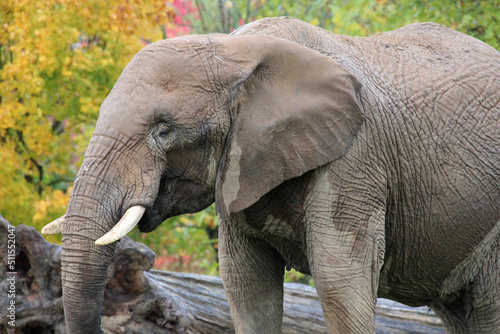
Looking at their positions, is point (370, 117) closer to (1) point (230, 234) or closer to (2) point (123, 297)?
(1) point (230, 234)

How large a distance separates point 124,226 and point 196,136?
0.57 meters

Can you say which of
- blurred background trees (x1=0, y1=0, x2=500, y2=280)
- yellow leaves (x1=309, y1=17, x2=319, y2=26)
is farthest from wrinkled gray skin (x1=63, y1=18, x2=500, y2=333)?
yellow leaves (x1=309, y1=17, x2=319, y2=26)

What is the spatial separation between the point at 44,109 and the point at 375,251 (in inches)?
212

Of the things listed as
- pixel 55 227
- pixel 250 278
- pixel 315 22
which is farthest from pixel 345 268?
pixel 315 22

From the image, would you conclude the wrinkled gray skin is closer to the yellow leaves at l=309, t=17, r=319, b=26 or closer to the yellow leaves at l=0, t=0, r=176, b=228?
the yellow leaves at l=0, t=0, r=176, b=228

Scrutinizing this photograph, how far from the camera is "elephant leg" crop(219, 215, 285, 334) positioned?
4277 mm

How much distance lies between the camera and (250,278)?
14.1 feet

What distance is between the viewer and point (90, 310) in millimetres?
3367

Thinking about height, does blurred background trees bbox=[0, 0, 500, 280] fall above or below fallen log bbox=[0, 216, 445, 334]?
above

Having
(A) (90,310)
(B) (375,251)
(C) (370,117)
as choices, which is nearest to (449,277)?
(B) (375,251)

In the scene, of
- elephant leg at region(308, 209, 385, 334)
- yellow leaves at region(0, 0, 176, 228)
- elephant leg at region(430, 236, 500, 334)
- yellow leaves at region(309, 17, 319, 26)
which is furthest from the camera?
yellow leaves at region(309, 17, 319, 26)

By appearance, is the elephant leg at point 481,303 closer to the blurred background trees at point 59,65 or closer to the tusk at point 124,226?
the tusk at point 124,226

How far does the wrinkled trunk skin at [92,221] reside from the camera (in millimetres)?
3301

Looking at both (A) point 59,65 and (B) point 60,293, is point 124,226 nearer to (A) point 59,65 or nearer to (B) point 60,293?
(B) point 60,293
